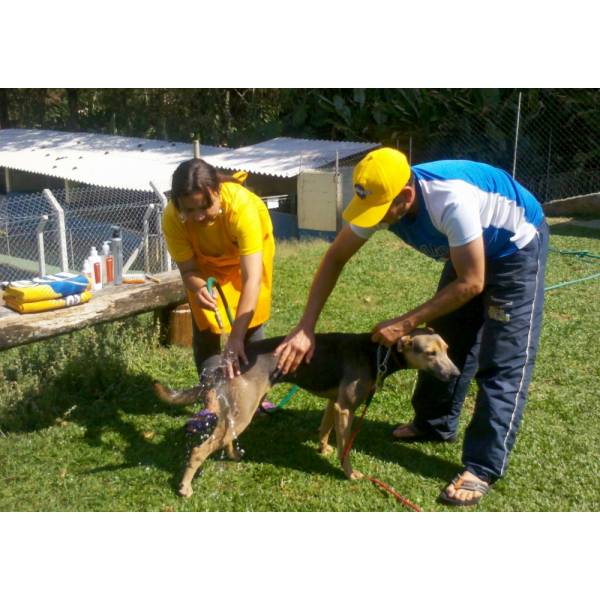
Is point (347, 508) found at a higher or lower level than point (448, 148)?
lower

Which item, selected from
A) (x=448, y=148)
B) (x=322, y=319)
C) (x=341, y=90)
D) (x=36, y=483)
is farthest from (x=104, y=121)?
(x=36, y=483)

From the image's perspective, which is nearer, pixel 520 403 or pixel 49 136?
pixel 520 403

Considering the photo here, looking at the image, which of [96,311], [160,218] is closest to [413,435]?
[96,311]

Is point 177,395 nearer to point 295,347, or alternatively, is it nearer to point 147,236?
point 295,347

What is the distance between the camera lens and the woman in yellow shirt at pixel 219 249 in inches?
158

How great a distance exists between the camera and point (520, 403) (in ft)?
13.6

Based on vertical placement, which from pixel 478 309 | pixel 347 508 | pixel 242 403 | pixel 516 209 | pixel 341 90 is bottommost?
pixel 347 508

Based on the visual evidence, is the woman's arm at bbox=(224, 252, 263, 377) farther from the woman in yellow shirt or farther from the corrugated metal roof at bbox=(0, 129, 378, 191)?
the corrugated metal roof at bbox=(0, 129, 378, 191)

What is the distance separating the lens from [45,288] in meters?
5.33

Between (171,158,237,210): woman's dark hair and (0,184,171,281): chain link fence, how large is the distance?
3638 mm

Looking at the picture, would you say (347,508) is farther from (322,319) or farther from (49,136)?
(49,136)

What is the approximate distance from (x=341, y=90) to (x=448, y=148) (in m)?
3.60

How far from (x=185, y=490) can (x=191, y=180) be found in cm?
195

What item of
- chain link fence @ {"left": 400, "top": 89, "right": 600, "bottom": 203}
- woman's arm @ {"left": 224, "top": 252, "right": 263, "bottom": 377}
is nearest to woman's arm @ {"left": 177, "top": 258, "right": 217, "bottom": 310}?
woman's arm @ {"left": 224, "top": 252, "right": 263, "bottom": 377}
